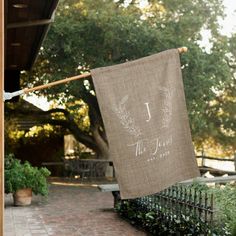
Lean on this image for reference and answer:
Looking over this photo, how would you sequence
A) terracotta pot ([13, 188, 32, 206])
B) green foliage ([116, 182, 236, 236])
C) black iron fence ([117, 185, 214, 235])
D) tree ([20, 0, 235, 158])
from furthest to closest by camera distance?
1. tree ([20, 0, 235, 158])
2. terracotta pot ([13, 188, 32, 206])
3. black iron fence ([117, 185, 214, 235])
4. green foliage ([116, 182, 236, 236])

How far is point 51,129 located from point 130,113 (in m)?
17.8

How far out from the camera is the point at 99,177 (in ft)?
64.2

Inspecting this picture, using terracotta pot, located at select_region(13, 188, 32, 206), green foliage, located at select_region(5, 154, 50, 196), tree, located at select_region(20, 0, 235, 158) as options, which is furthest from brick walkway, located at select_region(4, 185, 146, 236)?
tree, located at select_region(20, 0, 235, 158)

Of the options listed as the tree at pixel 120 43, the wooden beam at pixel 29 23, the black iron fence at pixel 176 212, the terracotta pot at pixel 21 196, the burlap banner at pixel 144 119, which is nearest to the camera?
the burlap banner at pixel 144 119

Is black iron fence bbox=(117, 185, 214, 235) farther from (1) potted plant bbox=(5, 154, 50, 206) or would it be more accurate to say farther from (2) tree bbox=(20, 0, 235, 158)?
(2) tree bbox=(20, 0, 235, 158)

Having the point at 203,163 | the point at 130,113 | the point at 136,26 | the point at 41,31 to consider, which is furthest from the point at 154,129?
the point at 203,163

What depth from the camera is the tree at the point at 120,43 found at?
1620 cm

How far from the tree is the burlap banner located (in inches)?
437

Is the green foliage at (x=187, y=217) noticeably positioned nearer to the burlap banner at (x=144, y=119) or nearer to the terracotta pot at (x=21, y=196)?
the burlap banner at (x=144, y=119)

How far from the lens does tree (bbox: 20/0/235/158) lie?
16203mm

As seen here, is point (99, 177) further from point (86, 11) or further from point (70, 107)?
point (86, 11)

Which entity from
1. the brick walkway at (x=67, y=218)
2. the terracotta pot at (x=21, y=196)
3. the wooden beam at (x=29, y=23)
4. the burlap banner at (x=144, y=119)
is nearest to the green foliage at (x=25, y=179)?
the terracotta pot at (x=21, y=196)

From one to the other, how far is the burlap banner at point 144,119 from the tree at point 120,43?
11.1 metres

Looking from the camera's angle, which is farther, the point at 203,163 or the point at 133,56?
the point at 203,163
